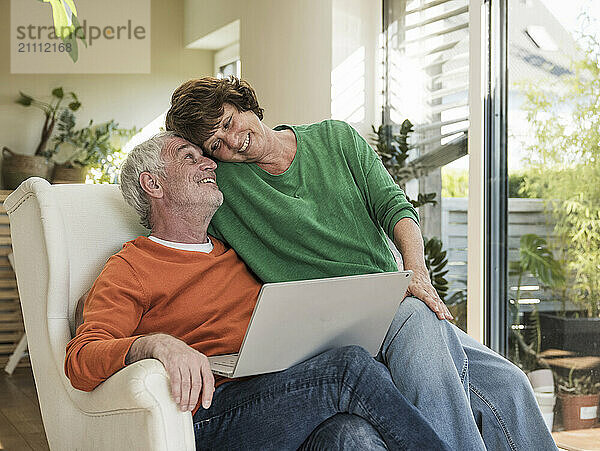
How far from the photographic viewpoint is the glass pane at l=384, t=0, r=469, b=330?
3.47 m

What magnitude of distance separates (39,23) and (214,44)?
4.22ft

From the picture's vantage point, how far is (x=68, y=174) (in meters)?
5.45

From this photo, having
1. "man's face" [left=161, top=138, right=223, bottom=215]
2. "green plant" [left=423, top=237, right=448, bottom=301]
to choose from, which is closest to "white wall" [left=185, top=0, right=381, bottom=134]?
"green plant" [left=423, top=237, right=448, bottom=301]

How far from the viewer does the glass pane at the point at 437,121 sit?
11.4 feet

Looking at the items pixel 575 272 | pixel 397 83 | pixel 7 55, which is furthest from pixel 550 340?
pixel 7 55

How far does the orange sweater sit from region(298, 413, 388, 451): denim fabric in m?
0.26

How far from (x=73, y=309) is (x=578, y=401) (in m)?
1.91

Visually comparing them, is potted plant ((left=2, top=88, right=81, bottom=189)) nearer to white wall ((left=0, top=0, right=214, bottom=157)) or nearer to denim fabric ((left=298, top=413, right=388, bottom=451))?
white wall ((left=0, top=0, right=214, bottom=157))

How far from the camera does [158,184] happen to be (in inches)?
74.2

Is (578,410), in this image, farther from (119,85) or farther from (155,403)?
(119,85)

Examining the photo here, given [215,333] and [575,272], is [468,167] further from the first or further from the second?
[215,333]

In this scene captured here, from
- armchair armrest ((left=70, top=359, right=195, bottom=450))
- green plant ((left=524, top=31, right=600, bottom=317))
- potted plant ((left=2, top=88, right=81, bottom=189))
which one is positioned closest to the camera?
armchair armrest ((left=70, top=359, right=195, bottom=450))

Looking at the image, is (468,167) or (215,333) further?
(468,167)

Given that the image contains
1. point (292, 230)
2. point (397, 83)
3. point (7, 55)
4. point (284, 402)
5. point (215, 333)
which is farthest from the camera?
point (7, 55)
